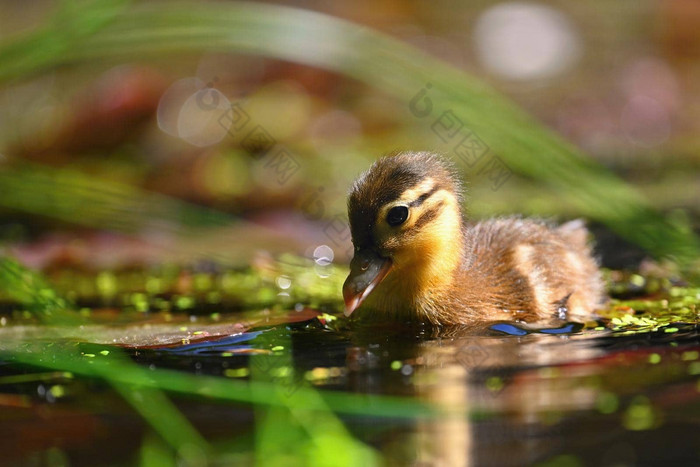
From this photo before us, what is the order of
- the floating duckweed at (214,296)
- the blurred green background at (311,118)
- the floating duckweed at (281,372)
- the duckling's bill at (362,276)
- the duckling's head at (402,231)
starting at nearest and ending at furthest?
the floating duckweed at (281,372) < the blurred green background at (311,118) < the duckling's bill at (362,276) < the duckling's head at (402,231) < the floating duckweed at (214,296)

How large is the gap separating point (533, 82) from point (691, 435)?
991 centimetres

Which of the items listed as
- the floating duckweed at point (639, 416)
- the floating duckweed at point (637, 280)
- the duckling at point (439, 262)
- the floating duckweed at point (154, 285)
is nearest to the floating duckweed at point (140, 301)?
the floating duckweed at point (154, 285)

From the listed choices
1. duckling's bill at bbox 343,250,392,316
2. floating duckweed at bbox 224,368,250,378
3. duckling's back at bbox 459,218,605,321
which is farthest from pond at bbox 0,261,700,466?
duckling's back at bbox 459,218,605,321

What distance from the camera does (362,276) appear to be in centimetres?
365

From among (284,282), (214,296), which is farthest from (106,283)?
(284,282)

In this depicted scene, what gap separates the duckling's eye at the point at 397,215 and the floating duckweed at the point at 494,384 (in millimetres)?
1026

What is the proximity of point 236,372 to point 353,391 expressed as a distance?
1.45 feet

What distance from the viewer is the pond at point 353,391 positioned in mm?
2389

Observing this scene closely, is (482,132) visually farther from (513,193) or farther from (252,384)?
(513,193)

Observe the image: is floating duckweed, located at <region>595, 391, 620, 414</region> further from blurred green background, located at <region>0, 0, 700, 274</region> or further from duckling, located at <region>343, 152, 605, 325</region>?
duckling, located at <region>343, 152, 605, 325</region>

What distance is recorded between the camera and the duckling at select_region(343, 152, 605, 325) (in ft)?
12.3

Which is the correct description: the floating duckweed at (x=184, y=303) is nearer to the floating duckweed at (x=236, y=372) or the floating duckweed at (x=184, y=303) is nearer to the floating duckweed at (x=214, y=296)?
the floating duckweed at (x=214, y=296)

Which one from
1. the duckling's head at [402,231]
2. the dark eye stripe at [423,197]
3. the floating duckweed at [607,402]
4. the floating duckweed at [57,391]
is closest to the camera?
the floating duckweed at [607,402]

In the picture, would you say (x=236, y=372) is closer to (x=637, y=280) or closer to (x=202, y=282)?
(x=202, y=282)
